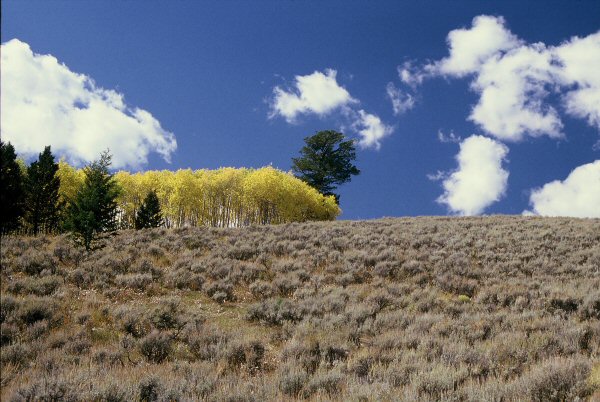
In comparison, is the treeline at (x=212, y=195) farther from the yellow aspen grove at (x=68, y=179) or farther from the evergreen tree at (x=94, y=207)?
the evergreen tree at (x=94, y=207)

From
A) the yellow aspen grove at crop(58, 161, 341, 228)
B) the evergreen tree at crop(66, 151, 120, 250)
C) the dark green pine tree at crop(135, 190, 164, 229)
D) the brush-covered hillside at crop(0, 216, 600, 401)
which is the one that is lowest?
the brush-covered hillside at crop(0, 216, 600, 401)

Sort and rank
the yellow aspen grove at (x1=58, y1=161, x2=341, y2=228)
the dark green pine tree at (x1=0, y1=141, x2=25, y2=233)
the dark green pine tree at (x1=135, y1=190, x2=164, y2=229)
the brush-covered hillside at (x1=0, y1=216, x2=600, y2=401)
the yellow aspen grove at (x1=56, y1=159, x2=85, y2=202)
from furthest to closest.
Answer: the yellow aspen grove at (x1=58, y1=161, x2=341, y2=228) < the yellow aspen grove at (x1=56, y1=159, x2=85, y2=202) < the dark green pine tree at (x1=135, y1=190, x2=164, y2=229) < the dark green pine tree at (x1=0, y1=141, x2=25, y2=233) < the brush-covered hillside at (x1=0, y1=216, x2=600, y2=401)

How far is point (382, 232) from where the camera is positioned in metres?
28.2

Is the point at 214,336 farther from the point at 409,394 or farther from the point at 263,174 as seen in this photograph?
the point at 263,174

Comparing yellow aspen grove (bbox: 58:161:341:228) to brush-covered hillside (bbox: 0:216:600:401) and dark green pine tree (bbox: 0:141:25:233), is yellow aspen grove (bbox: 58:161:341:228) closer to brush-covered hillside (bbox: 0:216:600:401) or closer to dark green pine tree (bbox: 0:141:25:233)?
dark green pine tree (bbox: 0:141:25:233)

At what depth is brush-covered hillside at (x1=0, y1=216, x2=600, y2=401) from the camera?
6.15 meters

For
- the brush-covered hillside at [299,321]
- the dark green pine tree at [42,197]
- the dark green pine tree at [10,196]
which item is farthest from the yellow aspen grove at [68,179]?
the brush-covered hillside at [299,321]

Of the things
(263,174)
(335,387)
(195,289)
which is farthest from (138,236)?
(263,174)

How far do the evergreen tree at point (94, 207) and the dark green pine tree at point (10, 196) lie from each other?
79.1 ft

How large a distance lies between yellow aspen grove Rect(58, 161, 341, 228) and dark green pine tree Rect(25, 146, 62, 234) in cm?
935

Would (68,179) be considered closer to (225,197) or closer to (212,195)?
(212,195)

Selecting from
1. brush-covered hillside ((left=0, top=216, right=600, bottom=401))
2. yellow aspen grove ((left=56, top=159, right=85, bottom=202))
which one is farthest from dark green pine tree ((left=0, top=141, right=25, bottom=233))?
brush-covered hillside ((left=0, top=216, right=600, bottom=401))

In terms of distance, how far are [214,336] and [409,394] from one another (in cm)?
528

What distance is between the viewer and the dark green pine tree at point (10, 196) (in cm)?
4191
